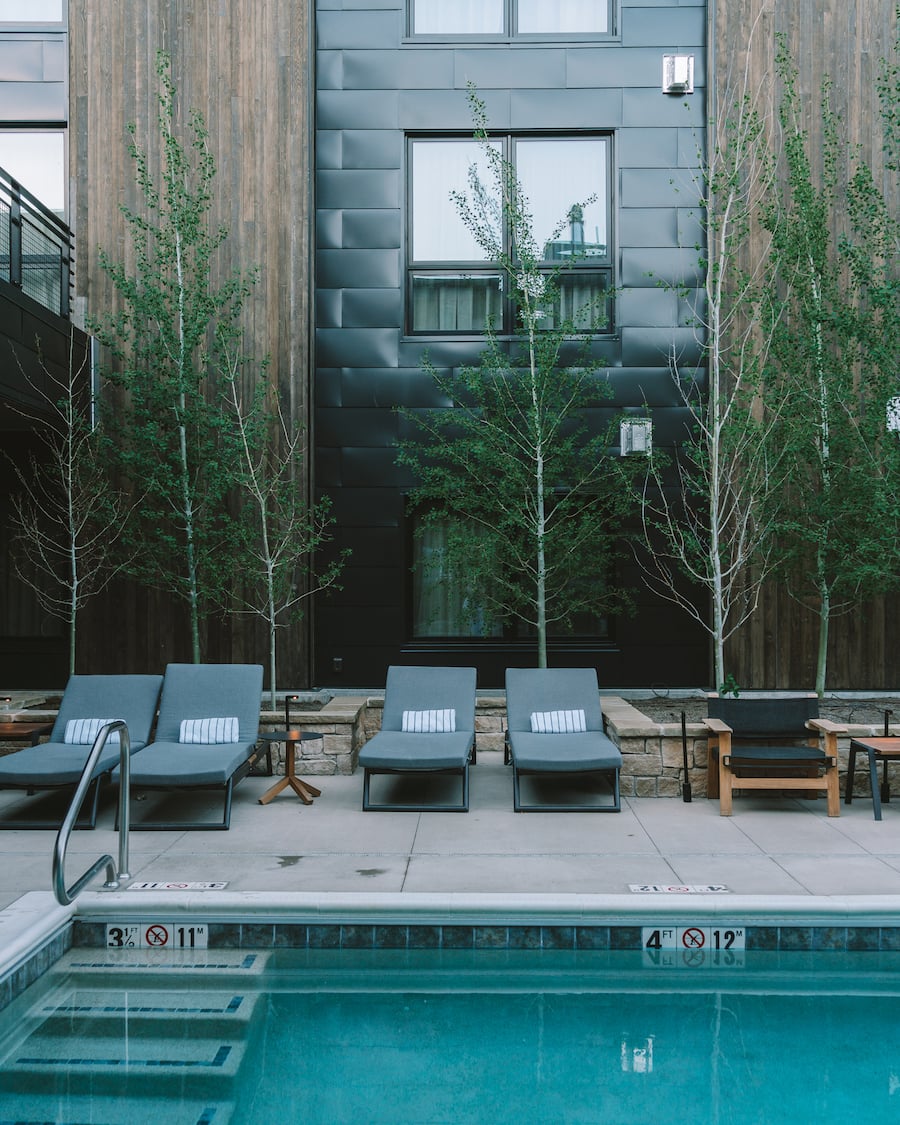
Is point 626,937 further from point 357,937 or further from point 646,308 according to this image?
point 646,308

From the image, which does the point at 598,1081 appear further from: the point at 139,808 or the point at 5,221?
the point at 5,221

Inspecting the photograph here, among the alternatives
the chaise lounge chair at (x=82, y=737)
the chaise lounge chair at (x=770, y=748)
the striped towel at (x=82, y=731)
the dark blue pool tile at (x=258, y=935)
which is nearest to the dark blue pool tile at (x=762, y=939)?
the chaise lounge chair at (x=770, y=748)

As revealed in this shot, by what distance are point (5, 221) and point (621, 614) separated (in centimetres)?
706

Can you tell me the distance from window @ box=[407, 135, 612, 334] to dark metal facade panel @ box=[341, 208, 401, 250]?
205 mm

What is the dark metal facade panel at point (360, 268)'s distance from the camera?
973 centimetres

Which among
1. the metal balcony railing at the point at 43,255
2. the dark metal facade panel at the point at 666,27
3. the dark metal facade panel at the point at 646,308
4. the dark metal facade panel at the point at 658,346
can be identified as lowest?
the dark metal facade panel at the point at 658,346

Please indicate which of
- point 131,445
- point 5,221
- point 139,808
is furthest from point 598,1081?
point 5,221

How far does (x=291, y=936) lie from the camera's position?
438 cm

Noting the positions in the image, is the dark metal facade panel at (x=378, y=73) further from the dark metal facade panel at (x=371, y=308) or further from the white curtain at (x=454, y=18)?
the dark metal facade panel at (x=371, y=308)

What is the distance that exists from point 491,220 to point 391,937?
24.8ft

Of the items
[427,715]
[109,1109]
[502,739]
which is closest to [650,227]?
[502,739]

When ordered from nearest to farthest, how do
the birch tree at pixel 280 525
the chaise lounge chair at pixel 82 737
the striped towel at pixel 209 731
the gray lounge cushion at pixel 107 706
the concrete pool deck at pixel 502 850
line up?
the concrete pool deck at pixel 502 850, the chaise lounge chair at pixel 82 737, the gray lounge cushion at pixel 107 706, the striped towel at pixel 209 731, the birch tree at pixel 280 525

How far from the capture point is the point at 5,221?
860 cm

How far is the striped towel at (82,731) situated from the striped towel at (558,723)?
3.19 m
